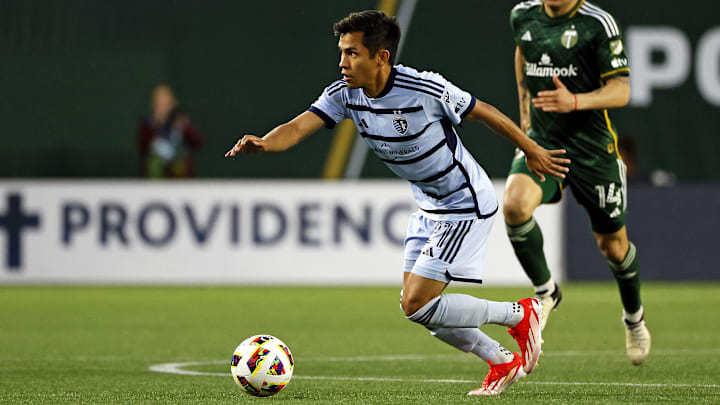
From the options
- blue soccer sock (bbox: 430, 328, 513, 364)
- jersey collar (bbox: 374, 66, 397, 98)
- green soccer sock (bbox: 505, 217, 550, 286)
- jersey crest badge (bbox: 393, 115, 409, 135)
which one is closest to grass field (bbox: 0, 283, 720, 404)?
blue soccer sock (bbox: 430, 328, 513, 364)

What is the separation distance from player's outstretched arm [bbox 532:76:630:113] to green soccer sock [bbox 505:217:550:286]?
772 millimetres

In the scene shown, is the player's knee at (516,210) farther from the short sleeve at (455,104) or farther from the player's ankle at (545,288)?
the short sleeve at (455,104)

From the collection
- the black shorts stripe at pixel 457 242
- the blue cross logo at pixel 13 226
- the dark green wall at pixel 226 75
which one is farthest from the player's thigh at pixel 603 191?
the dark green wall at pixel 226 75

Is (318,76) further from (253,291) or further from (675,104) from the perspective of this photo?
(675,104)

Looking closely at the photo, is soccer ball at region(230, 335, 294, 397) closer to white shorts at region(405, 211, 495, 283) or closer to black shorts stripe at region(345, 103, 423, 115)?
white shorts at region(405, 211, 495, 283)

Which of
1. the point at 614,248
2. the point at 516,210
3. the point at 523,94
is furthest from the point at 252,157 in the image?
the point at 516,210

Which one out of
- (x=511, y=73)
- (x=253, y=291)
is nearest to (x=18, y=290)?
(x=253, y=291)

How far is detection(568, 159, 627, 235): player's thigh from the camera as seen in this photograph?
7.75 m

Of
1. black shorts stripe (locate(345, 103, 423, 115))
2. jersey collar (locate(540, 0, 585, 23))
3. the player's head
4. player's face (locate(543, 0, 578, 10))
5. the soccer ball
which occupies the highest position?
player's face (locate(543, 0, 578, 10))

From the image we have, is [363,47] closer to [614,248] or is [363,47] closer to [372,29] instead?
[372,29]

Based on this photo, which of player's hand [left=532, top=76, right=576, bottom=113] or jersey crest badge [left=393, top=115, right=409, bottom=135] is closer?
jersey crest badge [left=393, top=115, right=409, bottom=135]

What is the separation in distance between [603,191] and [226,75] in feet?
31.3

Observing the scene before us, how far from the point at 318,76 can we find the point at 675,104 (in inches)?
179

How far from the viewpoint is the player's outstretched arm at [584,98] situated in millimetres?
6797
